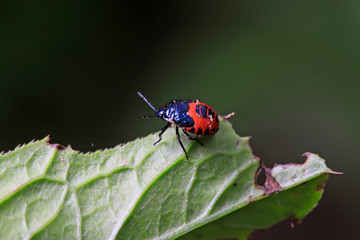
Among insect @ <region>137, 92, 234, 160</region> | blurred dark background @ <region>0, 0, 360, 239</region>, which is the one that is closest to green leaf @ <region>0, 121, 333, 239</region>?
insect @ <region>137, 92, 234, 160</region>

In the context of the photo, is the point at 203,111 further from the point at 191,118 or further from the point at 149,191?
the point at 149,191

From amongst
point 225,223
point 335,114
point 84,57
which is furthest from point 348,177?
point 84,57

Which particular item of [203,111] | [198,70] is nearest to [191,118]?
[203,111]

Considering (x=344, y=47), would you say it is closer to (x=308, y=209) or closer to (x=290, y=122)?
(x=290, y=122)

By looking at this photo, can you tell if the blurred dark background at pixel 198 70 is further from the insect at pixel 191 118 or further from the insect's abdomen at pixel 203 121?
the insect's abdomen at pixel 203 121

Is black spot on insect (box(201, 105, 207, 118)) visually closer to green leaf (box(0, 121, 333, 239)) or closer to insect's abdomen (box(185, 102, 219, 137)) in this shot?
insect's abdomen (box(185, 102, 219, 137))
